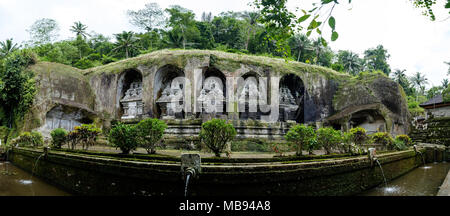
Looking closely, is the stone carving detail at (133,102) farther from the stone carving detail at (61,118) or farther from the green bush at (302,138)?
the green bush at (302,138)

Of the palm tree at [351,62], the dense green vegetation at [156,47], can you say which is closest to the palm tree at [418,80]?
the dense green vegetation at [156,47]

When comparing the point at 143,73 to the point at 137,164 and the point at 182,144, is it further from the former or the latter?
the point at 137,164

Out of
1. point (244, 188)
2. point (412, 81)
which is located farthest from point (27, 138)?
point (412, 81)

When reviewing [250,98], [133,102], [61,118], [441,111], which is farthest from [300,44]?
[61,118]

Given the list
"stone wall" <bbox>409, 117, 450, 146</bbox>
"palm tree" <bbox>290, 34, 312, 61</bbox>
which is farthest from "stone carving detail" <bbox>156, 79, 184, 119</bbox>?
"palm tree" <bbox>290, 34, 312, 61</bbox>

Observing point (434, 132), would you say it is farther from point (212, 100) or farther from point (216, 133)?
A: point (216, 133)

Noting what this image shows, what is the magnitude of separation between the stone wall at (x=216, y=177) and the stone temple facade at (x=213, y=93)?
26.2 ft

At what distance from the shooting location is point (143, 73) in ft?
48.3

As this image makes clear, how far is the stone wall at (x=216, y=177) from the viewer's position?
10.6 ft

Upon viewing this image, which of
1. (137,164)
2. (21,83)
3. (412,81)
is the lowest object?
(137,164)

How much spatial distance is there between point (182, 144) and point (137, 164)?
17.8 ft

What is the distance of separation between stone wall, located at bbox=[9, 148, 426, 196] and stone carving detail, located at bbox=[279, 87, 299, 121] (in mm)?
9757

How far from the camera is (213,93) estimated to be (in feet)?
44.5

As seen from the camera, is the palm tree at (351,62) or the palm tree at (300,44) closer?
the palm tree at (300,44)
